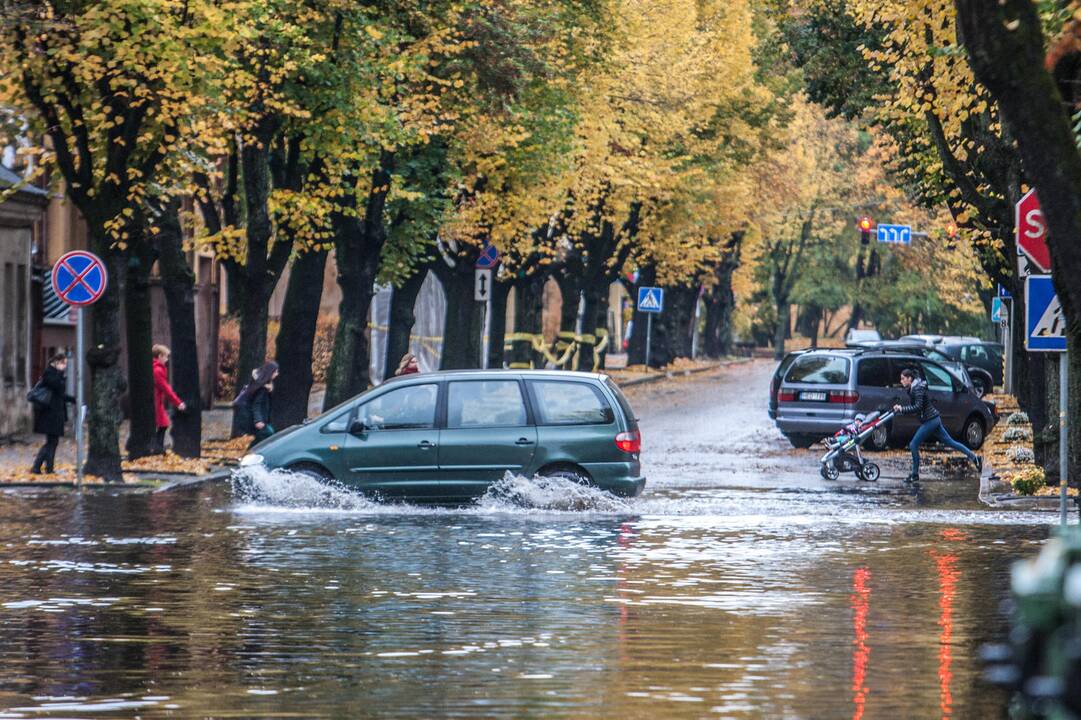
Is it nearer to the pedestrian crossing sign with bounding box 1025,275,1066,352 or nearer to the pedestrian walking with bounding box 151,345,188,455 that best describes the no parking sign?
the pedestrian walking with bounding box 151,345,188,455

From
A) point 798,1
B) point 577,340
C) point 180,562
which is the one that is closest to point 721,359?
point 577,340

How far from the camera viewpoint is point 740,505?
923 inches

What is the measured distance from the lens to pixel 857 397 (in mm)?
35875

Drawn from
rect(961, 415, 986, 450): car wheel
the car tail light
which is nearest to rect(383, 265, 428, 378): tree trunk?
rect(961, 415, 986, 450): car wheel

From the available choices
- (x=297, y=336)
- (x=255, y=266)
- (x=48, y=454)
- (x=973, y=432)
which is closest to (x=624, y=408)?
(x=48, y=454)

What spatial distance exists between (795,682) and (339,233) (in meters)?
26.6

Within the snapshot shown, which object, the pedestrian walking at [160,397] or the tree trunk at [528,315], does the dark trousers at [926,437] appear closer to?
the pedestrian walking at [160,397]

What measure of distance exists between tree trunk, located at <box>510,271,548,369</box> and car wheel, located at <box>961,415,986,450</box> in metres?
19.8

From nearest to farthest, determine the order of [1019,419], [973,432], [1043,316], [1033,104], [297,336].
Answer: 1. [1033,104]
2. [1043,316]
3. [297,336]
4. [973,432]
5. [1019,419]

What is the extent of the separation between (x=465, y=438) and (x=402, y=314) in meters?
20.9

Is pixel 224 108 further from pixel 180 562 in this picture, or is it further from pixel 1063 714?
pixel 1063 714

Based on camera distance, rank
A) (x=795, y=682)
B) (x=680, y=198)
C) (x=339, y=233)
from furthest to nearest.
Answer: (x=680, y=198) < (x=339, y=233) < (x=795, y=682)

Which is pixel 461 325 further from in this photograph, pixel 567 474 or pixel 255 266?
pixel 567 474

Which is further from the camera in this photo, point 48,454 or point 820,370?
point 820,370
